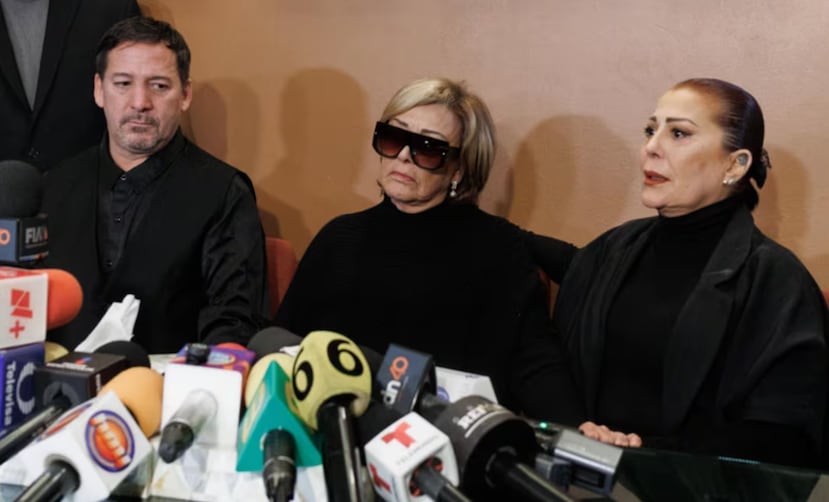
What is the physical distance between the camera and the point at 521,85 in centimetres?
244

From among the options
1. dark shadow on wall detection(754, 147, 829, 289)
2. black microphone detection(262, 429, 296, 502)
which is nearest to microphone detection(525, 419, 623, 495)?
black microphone detection(262, 429, 296, 502)

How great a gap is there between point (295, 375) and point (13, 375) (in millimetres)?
394

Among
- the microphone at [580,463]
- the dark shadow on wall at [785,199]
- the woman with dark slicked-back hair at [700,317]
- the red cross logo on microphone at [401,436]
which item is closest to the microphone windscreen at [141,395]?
the red cross logo on microphone at [401,436]

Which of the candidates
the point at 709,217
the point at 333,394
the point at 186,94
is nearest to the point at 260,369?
the point at 333,394

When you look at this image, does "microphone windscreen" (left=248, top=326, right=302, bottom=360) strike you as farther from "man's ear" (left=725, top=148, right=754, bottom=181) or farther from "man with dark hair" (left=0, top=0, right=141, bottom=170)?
"man with dark hair" (left=0, top=0, right=141, bottom=170)

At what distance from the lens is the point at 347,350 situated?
0.94 meters

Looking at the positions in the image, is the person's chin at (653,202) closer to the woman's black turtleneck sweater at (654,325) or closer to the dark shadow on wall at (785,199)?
the woman's black turtleneck sweater at (654,325)

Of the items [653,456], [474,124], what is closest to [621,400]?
[653,456]

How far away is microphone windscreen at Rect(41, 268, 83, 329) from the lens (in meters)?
1.15

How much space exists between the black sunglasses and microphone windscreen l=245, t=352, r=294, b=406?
41.1 inches

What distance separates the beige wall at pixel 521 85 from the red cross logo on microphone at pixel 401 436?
168cm

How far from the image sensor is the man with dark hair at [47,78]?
2.43 metres

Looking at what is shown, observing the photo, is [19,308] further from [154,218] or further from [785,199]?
[785,199]

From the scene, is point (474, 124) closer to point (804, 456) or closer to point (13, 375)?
point (804, 456)
